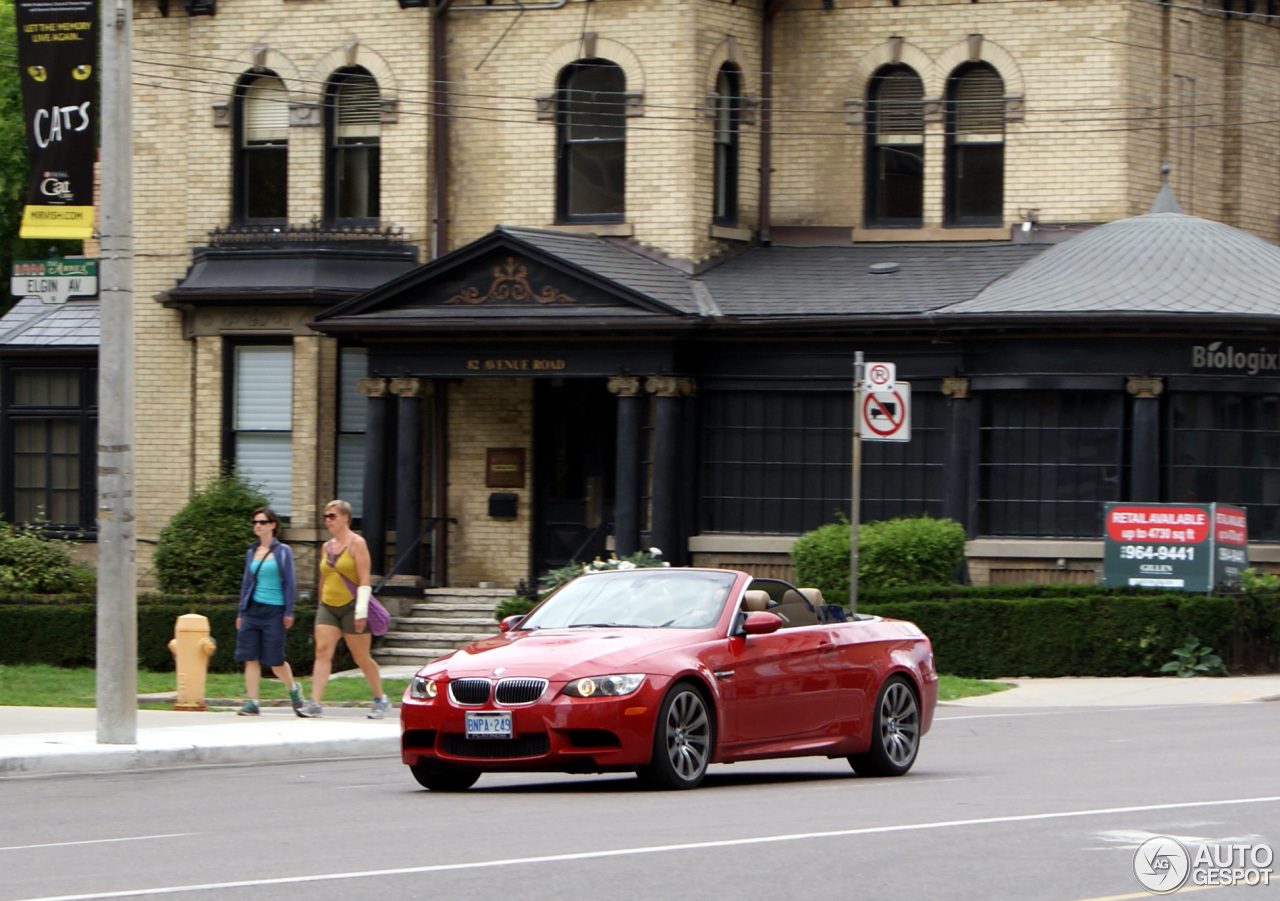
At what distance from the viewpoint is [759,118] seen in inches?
1080

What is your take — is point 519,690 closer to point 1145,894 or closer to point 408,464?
point 1145,894

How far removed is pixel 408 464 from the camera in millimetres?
26141

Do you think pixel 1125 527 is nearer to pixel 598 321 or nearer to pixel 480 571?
pixel 598 321

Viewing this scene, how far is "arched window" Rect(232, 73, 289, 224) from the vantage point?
27.8 m

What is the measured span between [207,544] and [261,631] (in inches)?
347

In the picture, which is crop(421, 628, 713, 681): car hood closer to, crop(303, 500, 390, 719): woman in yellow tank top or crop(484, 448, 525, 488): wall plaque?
crop(303, 500, 390, 719): woman in yellow tank top

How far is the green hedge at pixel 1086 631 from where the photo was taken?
2244 centimetres

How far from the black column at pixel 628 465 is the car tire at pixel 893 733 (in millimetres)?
11680

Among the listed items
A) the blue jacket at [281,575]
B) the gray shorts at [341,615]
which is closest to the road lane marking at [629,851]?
the gray shorts at [341,615]

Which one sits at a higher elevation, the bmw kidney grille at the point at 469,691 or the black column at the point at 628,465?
the black column at the point at 628,465

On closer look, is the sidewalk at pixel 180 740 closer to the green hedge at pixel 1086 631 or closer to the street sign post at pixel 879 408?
the street sign post at pixel 879 408

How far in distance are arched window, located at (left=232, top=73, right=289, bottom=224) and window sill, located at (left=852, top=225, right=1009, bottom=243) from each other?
7838mm

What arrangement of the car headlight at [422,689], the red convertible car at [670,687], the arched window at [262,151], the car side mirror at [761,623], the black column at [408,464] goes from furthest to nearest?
the arched window at [262,151] < the black column at [408,464] < the car side mirror at [761,623] < the car headlight at [422,689] < the red convertible car at [670,687]

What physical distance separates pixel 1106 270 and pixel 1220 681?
5454 mm
